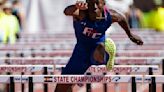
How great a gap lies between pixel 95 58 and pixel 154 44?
7105 millimetres

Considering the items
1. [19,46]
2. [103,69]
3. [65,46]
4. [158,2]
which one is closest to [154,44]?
[65,46]

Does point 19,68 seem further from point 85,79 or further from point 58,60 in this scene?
point 58,60

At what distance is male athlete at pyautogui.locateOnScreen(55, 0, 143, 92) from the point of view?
899 cm

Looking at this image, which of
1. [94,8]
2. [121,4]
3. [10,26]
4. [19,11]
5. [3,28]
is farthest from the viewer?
[121,4]

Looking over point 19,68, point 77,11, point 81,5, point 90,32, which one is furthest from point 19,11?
point 81,5

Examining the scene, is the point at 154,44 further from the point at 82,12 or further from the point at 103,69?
the point at 82,12

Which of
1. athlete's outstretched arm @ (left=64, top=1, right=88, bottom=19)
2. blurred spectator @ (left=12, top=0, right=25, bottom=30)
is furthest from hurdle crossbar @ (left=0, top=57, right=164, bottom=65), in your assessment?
blurred spectator @ (left=12, top=0, right=25, bottom=30)

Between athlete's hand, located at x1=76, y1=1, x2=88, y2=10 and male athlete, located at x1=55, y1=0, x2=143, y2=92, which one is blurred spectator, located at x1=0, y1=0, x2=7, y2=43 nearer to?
male athlete, located at x1=55, y1=0, x2=143, y2=92

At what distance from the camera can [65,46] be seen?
A: 645 inches

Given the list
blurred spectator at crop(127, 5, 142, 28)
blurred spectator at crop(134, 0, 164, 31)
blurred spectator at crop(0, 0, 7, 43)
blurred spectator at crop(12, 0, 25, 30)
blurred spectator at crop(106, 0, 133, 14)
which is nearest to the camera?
blurred spectator at crop(0, 0, 7, 43)

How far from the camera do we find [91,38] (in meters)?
9.13

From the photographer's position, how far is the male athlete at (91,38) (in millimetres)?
8992

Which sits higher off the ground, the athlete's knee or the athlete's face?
the athlete's face

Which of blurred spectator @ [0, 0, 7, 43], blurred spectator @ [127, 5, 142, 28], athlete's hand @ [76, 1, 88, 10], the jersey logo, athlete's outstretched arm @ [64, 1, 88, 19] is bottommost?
blurred spectator @ [127, 5, 142, 28]
